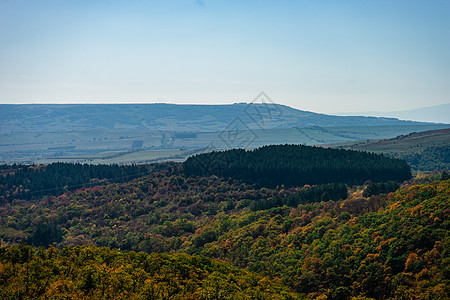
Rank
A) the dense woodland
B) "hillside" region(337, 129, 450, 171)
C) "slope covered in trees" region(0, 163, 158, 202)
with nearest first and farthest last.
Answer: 1. the dense woodland
2. "slope covered in trees" region(0, 163, 158, 202)
3. "hillside" region(337, 129, 450, 171)

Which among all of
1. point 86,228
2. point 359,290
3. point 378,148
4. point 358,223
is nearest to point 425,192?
point 358,223

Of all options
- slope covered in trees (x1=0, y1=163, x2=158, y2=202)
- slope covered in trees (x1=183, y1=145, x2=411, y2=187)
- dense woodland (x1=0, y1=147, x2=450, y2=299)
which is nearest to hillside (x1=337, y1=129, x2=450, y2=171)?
slope covered in trees (x1=183, y1=145, x2=411, y2=187)

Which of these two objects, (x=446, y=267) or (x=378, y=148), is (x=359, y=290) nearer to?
(x=446, y=267)

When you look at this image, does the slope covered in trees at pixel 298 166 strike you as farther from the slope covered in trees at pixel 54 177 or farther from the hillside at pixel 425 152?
the hillside at pixel 425 152

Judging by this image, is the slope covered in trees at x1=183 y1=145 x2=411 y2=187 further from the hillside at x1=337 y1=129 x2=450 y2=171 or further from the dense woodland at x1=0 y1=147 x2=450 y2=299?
the hillside at x1=337 y1=129 x2=450 y2=171

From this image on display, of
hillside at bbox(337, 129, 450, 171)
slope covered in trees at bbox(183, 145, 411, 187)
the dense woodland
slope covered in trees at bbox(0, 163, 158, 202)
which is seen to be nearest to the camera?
the dense woodland

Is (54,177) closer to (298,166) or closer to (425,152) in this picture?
(298,166)

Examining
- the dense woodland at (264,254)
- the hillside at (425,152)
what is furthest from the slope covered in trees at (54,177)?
the hillside at (425,152)
